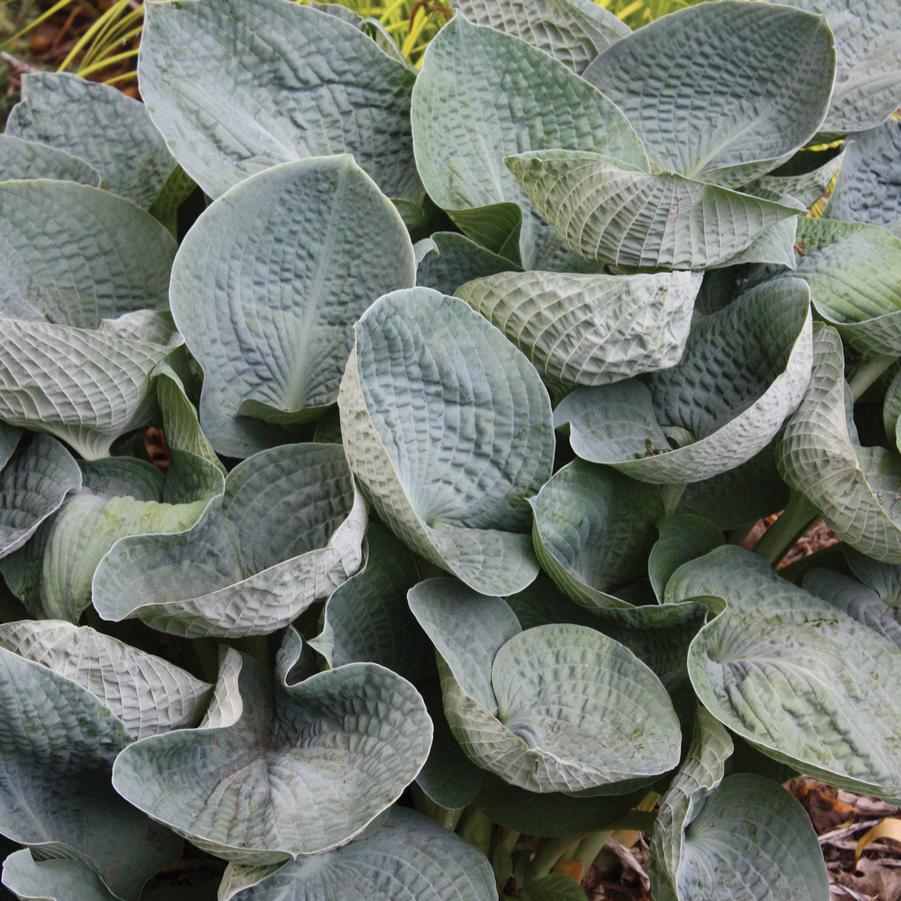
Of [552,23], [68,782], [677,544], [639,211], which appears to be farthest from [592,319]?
[68,782]

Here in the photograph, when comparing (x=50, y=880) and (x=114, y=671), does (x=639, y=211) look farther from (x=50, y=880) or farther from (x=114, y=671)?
(x=50, y=880)

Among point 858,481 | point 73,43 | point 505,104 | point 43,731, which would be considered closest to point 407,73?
→ point 505,104

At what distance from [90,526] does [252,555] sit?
0.40 feet

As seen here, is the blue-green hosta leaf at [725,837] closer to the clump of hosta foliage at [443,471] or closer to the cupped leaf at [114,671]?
the clump of hosta foliage at [443,471]

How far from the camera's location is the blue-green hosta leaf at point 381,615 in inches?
34.1

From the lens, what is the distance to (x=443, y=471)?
88 centimetres

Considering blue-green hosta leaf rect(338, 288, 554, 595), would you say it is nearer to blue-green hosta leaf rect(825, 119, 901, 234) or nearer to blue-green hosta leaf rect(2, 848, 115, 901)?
blue-green hosta leaf rect(2, 848, 115, 901)

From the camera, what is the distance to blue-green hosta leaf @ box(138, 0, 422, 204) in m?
0.98

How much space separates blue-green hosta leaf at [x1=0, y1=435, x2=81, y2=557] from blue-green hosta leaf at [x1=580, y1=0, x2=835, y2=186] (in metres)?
0.59

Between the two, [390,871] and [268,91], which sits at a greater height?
[268,91]

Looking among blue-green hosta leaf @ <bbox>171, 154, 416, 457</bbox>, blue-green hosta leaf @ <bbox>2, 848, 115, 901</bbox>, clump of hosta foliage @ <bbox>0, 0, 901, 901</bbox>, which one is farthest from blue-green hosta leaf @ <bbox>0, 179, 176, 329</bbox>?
blue-green hosta leaf @ <bbox>2, 848, 115, 901</bbox>

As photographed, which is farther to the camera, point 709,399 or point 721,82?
point 721,82

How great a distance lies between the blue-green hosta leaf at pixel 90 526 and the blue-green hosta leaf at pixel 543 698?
7.6 inches

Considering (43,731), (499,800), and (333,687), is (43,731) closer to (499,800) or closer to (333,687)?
(333,687)
